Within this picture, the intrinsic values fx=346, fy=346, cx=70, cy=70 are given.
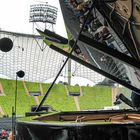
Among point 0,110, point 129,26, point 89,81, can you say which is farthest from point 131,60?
point 89,81

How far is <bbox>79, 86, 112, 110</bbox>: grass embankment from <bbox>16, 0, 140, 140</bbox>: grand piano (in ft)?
117

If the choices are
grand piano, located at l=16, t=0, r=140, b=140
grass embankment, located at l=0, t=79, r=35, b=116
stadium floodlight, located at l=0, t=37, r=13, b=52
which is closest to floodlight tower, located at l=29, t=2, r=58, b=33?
grass embankment, located at l=0, t=79, r=35, b=116

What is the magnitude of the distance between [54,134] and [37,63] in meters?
59.4

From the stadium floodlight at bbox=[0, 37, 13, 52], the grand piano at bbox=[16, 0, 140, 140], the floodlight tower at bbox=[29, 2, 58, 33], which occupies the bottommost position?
the grand piano at bbox=[16, 0, 140, 140]

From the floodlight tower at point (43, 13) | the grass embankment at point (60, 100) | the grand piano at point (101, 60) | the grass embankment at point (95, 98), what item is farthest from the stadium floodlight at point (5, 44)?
the floodlight tower at point (43, 13)

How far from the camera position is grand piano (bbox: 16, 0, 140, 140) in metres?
2.40

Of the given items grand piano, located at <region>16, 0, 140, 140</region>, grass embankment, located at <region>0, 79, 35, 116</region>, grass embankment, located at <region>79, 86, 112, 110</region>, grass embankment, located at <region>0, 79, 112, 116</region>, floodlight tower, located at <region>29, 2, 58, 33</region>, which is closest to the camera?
grand piano, located at <region>16, 0, 140, 140</region>

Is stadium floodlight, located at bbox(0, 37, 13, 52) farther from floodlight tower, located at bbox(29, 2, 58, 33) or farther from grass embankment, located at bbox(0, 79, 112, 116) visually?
floodlight tower, located at bbox(29, 2, 58, 33)

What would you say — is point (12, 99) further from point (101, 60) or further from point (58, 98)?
point (101, 60)

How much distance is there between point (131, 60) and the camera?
10.7ft

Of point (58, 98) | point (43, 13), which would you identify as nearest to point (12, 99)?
point (58, 98)

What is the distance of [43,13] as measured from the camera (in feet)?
162

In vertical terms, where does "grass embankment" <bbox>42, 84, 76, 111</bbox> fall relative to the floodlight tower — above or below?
below

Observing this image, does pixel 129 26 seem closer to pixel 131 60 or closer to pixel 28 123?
pixel 131 60
